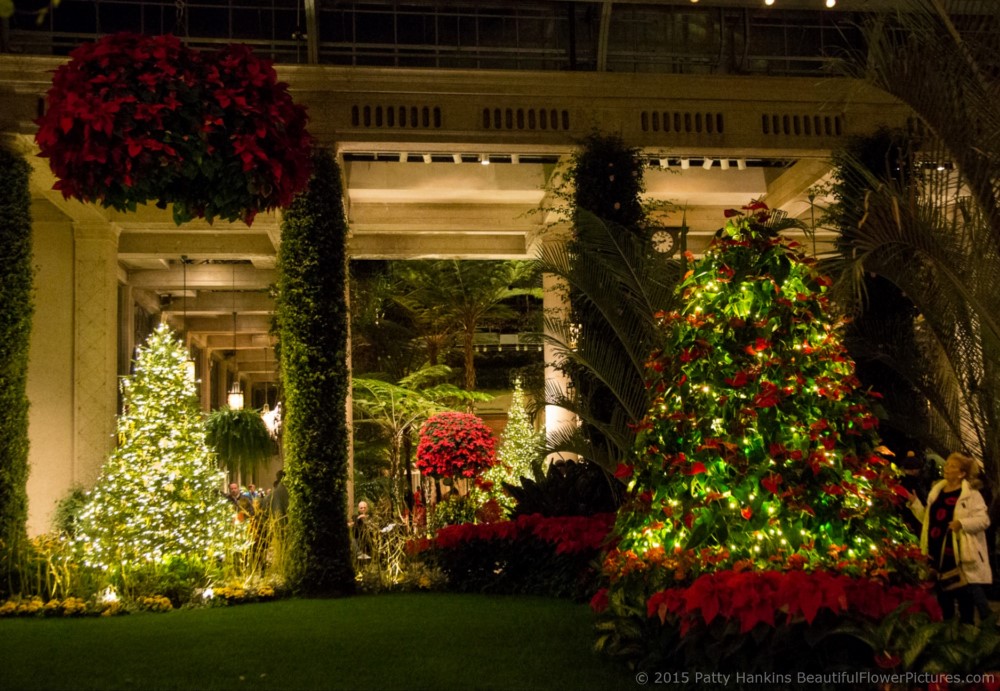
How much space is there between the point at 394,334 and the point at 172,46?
2018 centimetres

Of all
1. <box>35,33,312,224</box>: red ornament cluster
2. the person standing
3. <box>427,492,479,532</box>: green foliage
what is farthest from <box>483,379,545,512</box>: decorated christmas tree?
<box>35,33,312,224</box>: red ornament cluster

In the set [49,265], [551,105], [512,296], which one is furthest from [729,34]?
[512,296]

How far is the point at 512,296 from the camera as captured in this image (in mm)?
25234

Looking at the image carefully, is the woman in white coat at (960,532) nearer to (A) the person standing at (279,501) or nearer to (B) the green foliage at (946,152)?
(B) the green foliage at (946,152)

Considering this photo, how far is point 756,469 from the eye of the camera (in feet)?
19.1

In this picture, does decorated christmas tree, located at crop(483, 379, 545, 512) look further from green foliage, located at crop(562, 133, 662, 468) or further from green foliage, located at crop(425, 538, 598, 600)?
green foliage, located at crop(562, 133, 662, 468)

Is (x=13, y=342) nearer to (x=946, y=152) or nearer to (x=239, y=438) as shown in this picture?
(x=239, y=438)

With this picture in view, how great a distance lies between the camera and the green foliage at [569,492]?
10820mm

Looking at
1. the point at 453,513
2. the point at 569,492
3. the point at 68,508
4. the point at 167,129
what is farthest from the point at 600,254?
the point at 68,508

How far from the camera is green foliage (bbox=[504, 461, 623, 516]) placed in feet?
35.5

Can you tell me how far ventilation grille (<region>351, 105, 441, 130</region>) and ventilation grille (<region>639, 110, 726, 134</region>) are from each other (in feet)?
7.34

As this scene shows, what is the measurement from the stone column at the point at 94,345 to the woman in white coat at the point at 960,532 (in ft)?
35.2

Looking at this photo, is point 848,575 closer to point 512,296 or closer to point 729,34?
point 729,34

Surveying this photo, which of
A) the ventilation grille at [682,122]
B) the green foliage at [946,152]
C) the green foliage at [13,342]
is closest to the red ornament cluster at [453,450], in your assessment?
the ventilation grille at [682,122]
